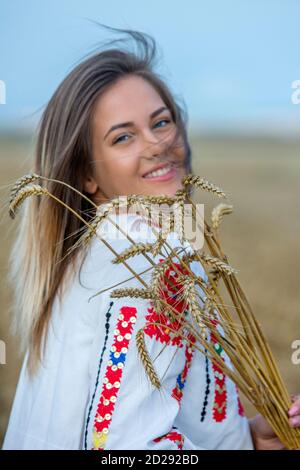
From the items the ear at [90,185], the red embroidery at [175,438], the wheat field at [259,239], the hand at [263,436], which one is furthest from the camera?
the wheat field at [259,239]

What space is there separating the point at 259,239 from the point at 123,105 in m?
9.77

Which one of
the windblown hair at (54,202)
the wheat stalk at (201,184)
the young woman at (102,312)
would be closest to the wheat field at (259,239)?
the windblown hair at (54,202)

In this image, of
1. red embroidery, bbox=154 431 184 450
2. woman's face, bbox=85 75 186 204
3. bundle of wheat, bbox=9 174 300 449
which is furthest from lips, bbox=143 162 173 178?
red embroidery, bbox=154 431 184 450

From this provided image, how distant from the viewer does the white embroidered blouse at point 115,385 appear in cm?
177

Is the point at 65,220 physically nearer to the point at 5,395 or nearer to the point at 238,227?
the point at 5,395

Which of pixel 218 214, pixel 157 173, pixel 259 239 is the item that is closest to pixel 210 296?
pixel 218 214

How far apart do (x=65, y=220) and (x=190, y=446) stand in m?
0.81

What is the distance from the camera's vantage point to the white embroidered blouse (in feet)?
5.81

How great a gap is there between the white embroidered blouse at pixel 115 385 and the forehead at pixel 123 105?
1.19 ft

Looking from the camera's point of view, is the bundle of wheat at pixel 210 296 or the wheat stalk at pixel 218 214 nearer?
the bundle of wheat at pixel 210 296

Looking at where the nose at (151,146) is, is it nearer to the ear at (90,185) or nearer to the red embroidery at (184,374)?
the ear at (90,185)

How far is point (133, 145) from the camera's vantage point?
7.31 ft

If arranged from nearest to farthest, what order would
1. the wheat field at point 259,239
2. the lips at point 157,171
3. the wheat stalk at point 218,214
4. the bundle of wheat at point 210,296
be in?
the bundle of wheat at point 210,296 < the wheat stalk at point 218,214 < the lips at point 157,171 < the wheat field at point 259,239

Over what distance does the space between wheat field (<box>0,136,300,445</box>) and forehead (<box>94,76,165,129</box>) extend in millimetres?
398
